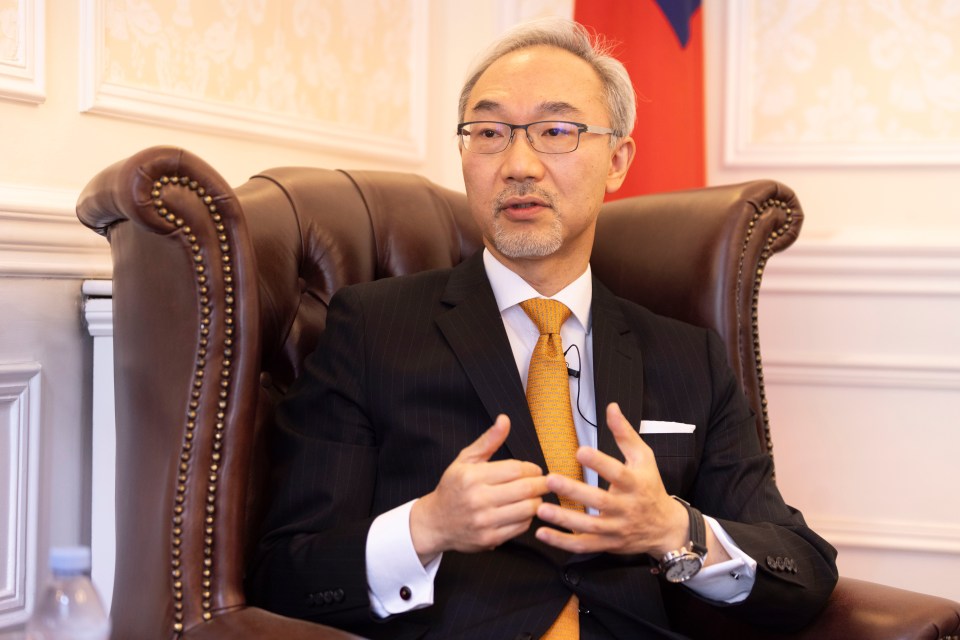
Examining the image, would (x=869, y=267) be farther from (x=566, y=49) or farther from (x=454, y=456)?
(x=454, y=456)

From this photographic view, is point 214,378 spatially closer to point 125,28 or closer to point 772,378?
point 125,28

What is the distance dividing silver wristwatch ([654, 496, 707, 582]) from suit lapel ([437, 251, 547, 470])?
0.24 m

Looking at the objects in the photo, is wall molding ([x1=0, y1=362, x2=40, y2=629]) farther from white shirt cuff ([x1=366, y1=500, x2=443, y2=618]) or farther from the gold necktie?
the gold necktie

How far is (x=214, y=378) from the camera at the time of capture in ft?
4.96

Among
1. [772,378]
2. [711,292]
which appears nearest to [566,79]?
[711,292]

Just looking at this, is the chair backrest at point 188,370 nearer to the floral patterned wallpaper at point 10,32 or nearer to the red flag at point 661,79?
the floral patterned wallpaper at point 10,32

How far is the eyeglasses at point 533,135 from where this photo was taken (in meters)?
1.95

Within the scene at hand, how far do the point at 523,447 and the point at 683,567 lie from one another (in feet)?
1.02

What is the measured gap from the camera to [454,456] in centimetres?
169

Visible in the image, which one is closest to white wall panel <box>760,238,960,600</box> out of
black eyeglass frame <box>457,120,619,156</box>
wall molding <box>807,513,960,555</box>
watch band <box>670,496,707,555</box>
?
wall molding <box>807,513,960,555</box>

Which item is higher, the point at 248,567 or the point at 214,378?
the point at 214,378

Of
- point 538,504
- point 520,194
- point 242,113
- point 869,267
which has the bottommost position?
point 538,504

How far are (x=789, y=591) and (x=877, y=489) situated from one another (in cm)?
131

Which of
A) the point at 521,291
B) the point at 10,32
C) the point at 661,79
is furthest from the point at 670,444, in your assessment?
the point at 10,32
